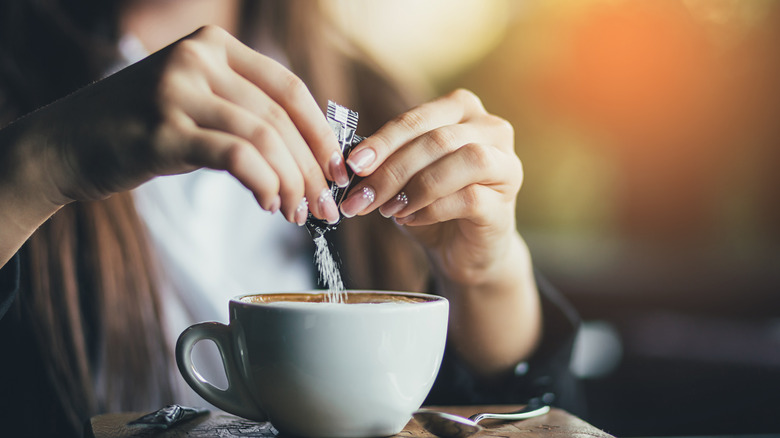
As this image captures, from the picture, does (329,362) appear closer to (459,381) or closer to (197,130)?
(197,130)

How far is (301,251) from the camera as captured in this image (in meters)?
1.24

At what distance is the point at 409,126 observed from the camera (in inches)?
24.3

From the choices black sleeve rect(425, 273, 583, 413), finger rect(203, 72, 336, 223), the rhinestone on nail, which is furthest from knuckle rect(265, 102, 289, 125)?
black sleeve rect(425, 273, 583, 413)

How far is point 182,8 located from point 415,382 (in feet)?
3.44

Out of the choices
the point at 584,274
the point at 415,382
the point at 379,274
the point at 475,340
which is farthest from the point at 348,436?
the point at 584,274

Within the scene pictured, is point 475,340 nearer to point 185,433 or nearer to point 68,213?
point 185,433

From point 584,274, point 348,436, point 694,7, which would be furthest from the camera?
point 584,274

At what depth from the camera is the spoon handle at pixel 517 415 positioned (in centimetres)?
54

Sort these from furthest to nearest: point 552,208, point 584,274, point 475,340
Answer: point 552,208 → point 584,274 → point 475,340

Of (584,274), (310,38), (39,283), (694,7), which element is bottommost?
(584,274)

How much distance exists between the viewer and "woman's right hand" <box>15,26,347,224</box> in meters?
0.46

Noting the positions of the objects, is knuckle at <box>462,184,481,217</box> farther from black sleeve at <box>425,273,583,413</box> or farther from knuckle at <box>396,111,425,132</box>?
black sleeve at <box>425,273,583,413</box>

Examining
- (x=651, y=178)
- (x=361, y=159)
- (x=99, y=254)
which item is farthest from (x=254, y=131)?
(x=651, y=178)

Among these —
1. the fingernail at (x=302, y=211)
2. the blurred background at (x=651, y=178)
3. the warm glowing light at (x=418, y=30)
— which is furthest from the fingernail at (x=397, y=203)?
the blurred background at (x=651, y=178)
